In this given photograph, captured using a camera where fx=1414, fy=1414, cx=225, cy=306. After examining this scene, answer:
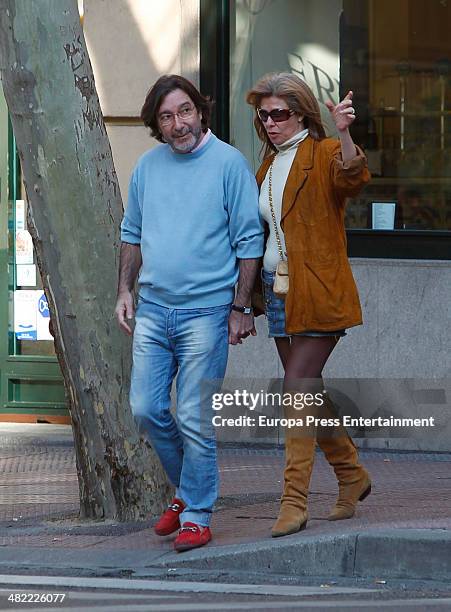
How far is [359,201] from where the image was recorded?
32.8ft

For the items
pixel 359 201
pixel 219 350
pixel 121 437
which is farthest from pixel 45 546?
pixel 359 201

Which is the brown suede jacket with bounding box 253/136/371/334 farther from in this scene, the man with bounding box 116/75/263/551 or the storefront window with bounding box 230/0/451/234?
the storefront window with bounding box 230/0/451/234

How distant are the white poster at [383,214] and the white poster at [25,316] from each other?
110 inches

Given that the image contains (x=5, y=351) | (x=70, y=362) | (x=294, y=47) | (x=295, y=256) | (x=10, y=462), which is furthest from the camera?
(x=5, y=351)

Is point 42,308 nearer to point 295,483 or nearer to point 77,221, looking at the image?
point 77,221

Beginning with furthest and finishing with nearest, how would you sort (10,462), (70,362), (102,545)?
(10,462), (70,362), (102,545)

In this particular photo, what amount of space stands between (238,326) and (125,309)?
21.6 inches

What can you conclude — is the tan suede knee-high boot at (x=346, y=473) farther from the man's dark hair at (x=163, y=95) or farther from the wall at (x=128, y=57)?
the wall at (x=128, y=57)

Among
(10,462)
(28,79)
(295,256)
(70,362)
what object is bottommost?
(10,462)

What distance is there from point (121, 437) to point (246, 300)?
1257mm

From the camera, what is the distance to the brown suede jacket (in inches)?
235

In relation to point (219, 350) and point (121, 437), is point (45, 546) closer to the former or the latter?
point (121, 437)

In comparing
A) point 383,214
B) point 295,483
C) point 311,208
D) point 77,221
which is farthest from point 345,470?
point 383,214

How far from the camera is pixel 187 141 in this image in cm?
609
